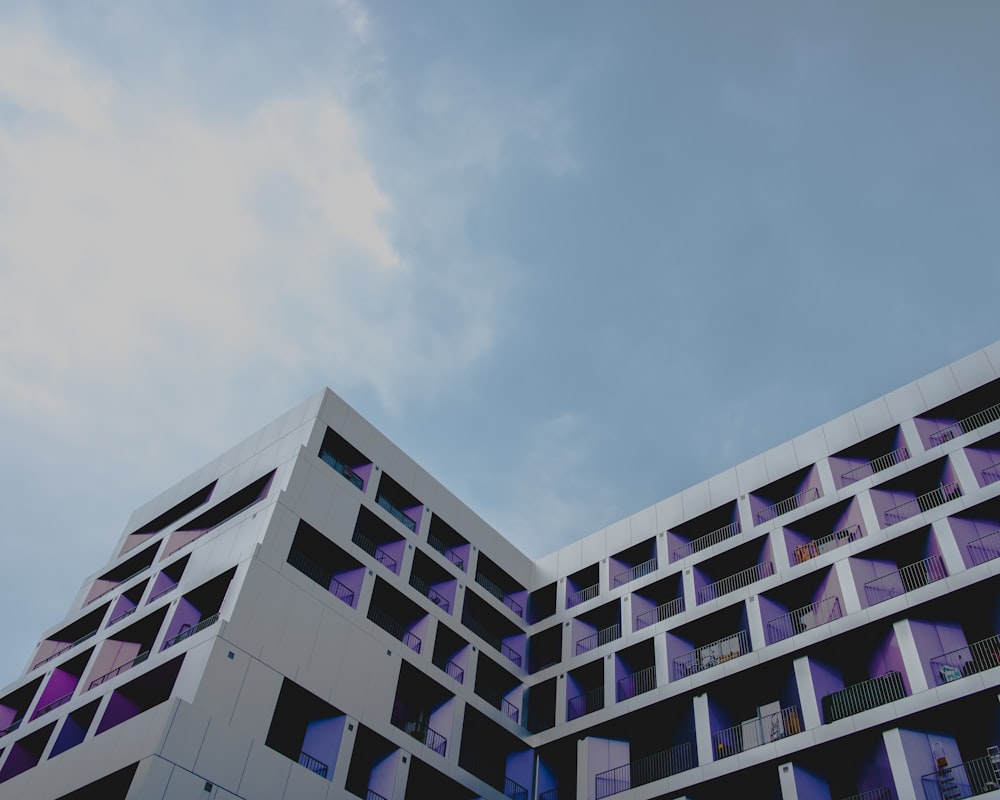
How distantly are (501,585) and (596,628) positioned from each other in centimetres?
580

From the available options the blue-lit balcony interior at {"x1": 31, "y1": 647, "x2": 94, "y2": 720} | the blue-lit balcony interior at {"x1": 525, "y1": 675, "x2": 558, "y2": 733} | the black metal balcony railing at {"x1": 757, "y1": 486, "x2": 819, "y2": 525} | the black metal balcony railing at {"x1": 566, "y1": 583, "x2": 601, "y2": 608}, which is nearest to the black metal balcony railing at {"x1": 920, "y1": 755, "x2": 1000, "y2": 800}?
the black metal balcony railing at {"x1": 757, "y1": 486, "x2": 819, "y2": 525}

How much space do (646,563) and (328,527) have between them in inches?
624

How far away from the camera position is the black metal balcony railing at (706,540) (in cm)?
4131

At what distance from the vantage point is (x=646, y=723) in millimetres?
36812

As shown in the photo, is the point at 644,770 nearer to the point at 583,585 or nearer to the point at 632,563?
the point at 632,563

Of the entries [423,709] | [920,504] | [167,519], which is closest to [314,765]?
[423,709]

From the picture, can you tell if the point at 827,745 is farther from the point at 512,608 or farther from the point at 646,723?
the point at 512,608

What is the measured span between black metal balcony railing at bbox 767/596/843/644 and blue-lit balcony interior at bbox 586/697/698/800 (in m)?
4.32

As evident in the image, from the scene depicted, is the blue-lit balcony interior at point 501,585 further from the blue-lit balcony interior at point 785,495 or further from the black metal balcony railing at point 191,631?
the black metal balcony railing at point 191,631

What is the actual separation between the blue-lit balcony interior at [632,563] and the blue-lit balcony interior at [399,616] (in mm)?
10190

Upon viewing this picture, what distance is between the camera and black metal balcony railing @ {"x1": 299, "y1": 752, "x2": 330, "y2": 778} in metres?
30.7

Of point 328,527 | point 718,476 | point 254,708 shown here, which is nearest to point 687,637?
point 718,476

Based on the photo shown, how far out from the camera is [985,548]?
3225 centimetres

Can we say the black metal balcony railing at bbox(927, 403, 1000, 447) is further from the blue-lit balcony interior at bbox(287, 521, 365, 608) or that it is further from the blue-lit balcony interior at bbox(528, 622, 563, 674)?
the blue-lit balcony interior at bbox(287, 521, 365, 608)
